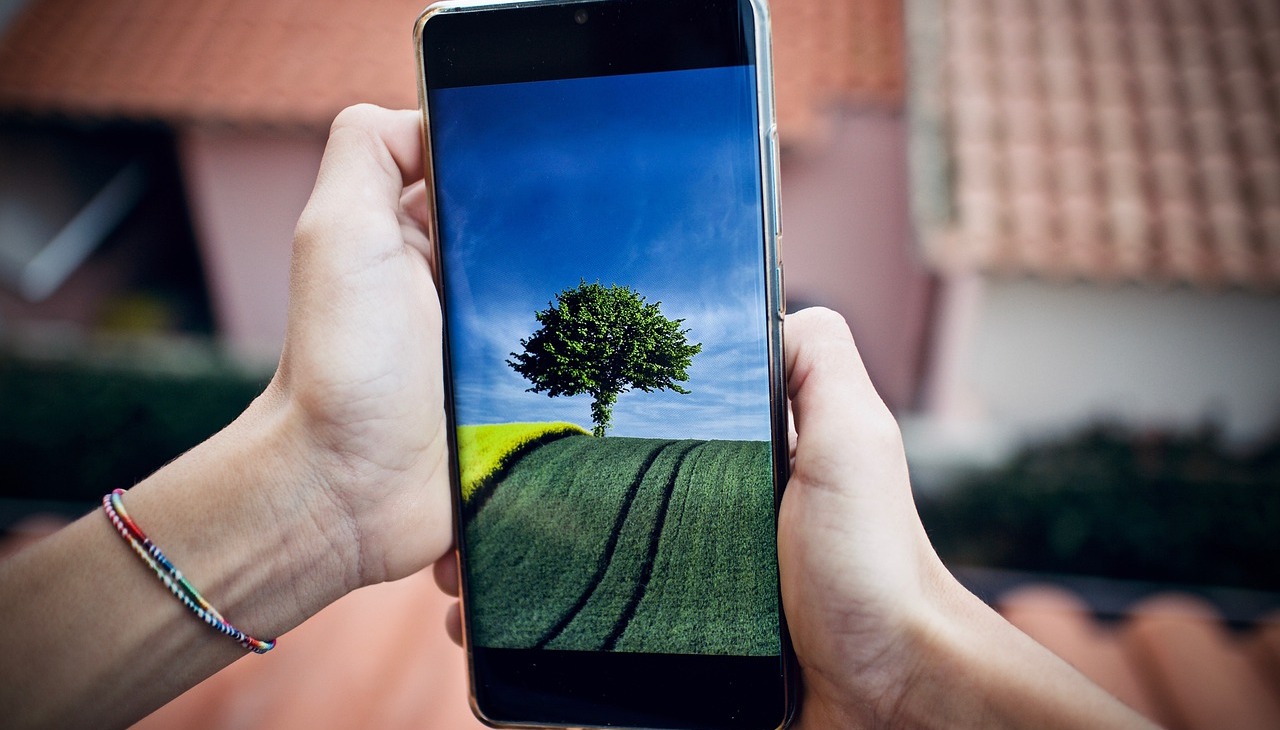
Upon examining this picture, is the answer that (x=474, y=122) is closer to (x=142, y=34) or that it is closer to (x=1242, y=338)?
(x=1242, y=338)

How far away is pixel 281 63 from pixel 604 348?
4311 millimetres

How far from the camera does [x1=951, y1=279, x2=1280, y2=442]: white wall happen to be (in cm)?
384

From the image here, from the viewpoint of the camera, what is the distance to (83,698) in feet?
2.88

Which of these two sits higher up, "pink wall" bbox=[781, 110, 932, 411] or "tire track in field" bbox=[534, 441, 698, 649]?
"pink wall" bbox=[781, 110, 932, 411]

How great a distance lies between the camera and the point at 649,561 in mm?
975

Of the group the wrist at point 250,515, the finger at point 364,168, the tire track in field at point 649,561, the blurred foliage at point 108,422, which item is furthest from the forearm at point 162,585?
the blurred foliage at point 108,422

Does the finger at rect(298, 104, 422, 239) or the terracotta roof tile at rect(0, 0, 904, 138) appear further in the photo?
the terracotta roof tile at rect(0, 0, 904, 138)

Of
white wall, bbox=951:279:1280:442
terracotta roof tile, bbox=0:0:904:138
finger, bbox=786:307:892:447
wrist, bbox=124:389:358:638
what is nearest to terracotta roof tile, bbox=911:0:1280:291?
white wall, bbox=951:279:1280:442

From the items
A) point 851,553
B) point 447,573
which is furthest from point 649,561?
point 447,573

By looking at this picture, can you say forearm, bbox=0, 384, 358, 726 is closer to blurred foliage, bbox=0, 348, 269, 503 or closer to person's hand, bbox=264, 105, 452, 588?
person's hand, bbox=264, 105, 452, 588

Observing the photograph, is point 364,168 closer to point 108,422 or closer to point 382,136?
point 382,136

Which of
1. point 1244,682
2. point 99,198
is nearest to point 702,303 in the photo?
point 1244,682

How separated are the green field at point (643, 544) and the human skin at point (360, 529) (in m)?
0.05

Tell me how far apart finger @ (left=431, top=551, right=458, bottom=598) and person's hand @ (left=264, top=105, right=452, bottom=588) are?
0.20 ft
